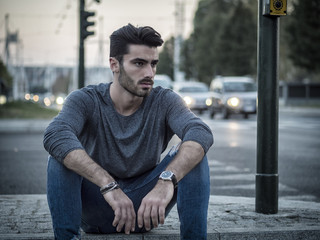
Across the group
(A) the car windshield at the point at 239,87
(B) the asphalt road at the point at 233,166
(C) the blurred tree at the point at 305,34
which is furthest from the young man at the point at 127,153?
(C) the blurred tree at the point at 305,34

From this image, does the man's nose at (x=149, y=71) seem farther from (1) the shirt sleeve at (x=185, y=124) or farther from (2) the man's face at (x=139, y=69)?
(1) the shirt sleeve at (x=185, y=124)

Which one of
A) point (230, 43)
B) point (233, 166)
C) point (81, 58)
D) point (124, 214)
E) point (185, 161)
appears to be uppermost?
point (230, 43)

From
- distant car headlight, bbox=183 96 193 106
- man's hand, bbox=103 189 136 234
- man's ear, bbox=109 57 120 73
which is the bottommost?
distant car headlight, bbox=183 96 193 106

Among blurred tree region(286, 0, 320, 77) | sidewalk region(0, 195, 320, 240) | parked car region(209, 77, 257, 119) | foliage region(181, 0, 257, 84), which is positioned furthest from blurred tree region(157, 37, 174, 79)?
sidewalk region(0, 195, 320, 240)

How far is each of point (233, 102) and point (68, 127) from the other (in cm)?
2130

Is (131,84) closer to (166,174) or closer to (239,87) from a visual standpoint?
(166,174)

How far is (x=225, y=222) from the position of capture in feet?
12.7

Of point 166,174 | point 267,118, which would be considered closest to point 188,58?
point 267,118

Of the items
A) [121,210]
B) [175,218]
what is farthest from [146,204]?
[175,218]

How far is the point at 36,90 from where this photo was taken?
120 metres

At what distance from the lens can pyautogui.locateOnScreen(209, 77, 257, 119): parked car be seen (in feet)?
78.1

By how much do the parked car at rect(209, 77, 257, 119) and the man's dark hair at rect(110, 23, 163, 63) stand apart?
2078 centimetres

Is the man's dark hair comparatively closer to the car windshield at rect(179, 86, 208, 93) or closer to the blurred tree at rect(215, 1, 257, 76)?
the car windshield at rect(179, 86, 208, 93)

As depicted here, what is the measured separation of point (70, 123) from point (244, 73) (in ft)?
163
